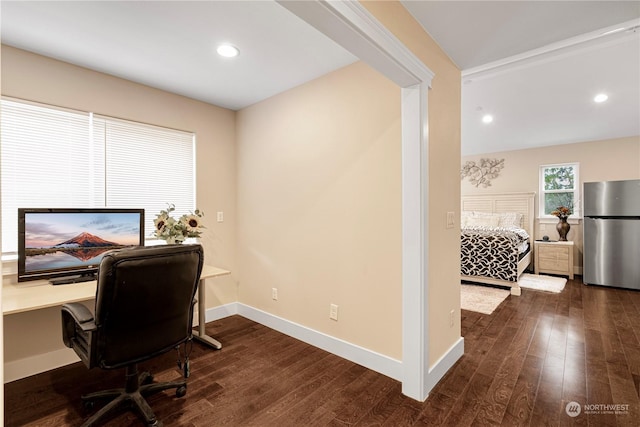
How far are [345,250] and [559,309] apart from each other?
120 inches

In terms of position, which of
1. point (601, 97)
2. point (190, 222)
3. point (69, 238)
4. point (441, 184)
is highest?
point (601, 97)

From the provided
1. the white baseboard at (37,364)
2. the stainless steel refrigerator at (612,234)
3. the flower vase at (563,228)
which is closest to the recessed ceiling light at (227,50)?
the white baseboard at (37,364)

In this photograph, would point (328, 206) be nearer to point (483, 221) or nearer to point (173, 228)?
point (173, 228)

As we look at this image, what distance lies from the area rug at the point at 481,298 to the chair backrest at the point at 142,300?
3.33 meters

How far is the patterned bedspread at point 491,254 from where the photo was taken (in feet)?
15.0

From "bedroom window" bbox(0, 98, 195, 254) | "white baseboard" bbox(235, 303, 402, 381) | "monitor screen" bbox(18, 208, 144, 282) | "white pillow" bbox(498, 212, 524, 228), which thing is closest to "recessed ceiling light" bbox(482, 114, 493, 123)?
"white pillow" bbox(498, 212, 524, 228)

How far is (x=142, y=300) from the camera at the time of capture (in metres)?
1.74

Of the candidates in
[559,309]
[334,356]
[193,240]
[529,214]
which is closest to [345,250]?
[334,356]

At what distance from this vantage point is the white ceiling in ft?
6.28

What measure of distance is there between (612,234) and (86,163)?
6787mm

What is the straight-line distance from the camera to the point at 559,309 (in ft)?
12.5

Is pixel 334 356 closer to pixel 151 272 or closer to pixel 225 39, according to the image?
pixel 151 272
